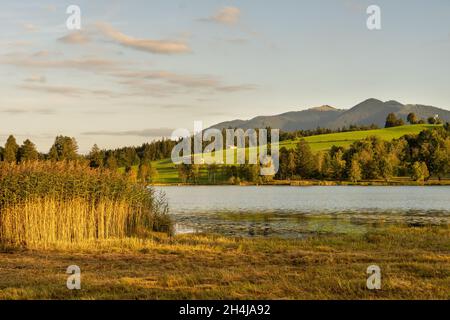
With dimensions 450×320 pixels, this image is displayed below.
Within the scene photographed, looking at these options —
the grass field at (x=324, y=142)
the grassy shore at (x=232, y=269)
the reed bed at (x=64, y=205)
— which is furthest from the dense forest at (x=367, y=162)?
the grassy shore at (x=232, y=269)

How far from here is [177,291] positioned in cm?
1266

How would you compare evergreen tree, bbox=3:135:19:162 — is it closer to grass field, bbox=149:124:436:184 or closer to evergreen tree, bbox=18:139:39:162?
evergreen tree, bbox=18:139:39:162

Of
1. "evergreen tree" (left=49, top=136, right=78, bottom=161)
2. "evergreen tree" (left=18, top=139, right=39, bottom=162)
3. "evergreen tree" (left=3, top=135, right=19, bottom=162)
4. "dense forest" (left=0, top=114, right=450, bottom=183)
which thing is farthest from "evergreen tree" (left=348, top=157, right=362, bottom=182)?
"evergreen tree" (left=3, top=135, right=19, bottom=162)

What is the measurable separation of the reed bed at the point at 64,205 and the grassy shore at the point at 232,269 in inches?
61.0

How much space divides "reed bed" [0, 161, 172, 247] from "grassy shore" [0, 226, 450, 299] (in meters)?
1.55

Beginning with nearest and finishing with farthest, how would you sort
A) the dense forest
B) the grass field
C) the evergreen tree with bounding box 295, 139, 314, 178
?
the dense forest → the evergreen tree with bounding box 295, 139, 314, 178 → the grass field

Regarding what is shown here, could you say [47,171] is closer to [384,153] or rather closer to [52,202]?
[52,202]

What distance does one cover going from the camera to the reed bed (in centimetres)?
2317

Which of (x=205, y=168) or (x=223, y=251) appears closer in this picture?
(x=223, y=251)

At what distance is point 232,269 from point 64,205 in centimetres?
1170

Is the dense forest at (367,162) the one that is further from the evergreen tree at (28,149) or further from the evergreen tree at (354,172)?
the evergreen tree at (28,149)

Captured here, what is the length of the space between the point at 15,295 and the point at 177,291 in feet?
12.6
